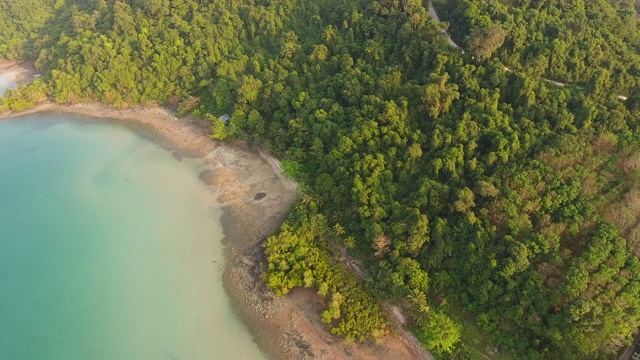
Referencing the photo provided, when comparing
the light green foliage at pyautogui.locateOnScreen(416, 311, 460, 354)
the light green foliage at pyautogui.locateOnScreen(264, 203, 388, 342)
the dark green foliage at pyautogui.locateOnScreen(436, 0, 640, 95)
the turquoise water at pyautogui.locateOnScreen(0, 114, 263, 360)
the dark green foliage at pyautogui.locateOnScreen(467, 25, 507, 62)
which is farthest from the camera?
the dark green foliage at pyautogui.locateOnScreen(467, 25, 507, 62)

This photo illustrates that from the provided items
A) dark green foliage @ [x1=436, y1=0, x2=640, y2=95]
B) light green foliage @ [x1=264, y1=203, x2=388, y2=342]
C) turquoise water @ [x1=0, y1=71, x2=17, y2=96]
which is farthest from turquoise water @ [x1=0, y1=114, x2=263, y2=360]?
dark green foliage @ [x1=436, y1=0, x2=640, y2=95]

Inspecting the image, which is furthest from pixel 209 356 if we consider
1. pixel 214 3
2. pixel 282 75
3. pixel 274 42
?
pixel 214 3

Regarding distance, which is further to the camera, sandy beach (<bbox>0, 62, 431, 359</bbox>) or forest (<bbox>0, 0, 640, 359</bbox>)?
sandy beach (<bbox>0, 62, 431, 359</bbox>)

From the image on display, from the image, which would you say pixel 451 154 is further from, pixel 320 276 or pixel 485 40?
pixel 320 276

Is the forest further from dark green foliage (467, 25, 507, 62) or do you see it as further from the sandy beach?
the sandy beach

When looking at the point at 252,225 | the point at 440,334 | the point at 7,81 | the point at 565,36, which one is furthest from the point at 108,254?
the point at 565,36
